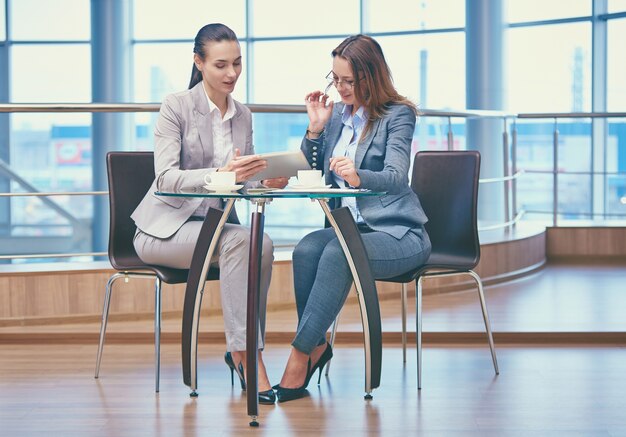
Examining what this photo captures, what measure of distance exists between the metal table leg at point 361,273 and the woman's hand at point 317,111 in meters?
0.39

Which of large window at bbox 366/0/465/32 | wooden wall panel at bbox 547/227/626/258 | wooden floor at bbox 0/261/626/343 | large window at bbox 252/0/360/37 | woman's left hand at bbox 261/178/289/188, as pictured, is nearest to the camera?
woman's left hand at bbox 261/178/289/188

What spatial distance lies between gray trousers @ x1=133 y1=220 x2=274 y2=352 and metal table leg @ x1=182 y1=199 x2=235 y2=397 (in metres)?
0.04

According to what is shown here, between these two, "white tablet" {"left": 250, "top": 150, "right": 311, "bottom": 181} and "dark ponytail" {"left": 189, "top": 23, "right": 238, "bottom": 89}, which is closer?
"white tablet" {"left": 250, "top": 150, "right": 311, "bottom": 181}

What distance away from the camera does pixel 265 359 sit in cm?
315

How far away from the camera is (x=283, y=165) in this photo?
2.53m

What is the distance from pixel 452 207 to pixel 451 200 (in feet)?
0.07

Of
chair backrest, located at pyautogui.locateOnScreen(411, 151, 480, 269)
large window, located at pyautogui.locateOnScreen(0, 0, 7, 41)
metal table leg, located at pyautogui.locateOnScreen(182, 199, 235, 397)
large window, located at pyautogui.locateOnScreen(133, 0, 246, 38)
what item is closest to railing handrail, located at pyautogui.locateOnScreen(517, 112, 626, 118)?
chair backrest, located at pyautogui.locateOnScreen(411, 151, 480, 269)

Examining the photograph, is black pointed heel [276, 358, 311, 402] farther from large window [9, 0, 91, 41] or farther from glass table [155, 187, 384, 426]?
large window [9, 0, 91, 41]

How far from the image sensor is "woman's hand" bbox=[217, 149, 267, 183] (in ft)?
7.91

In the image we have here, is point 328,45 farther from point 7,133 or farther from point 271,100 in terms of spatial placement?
point 7,133

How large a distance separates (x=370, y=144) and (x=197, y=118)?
0.51m

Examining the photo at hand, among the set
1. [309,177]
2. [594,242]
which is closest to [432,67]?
[594,242]

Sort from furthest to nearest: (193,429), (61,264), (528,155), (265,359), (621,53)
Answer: (528,155) → (621,53) → (61,264) → (265,359) → (193,429)

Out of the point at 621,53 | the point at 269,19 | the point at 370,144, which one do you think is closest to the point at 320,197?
the point at 370,144
